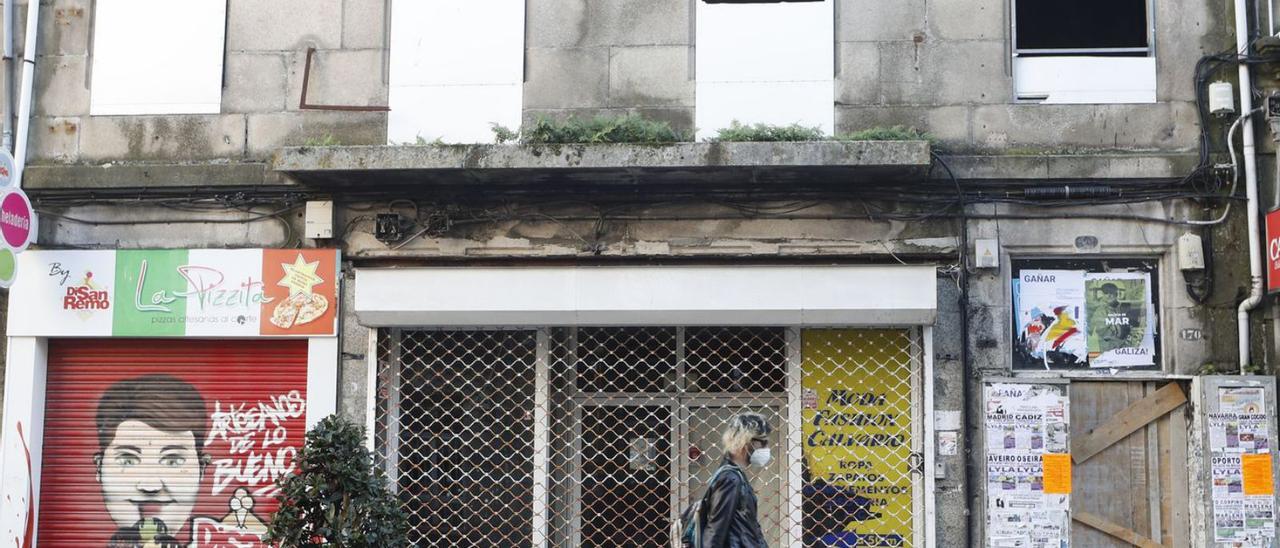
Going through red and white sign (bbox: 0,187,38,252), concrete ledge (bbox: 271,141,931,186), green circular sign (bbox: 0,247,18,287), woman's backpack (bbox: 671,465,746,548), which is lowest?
woman's backpack (bbox: 671,465,746,548)

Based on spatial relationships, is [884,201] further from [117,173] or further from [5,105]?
[5,105]

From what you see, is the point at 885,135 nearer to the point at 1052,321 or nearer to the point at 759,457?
the point at 1052,321

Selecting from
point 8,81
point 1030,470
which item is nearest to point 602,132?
point 1030,470

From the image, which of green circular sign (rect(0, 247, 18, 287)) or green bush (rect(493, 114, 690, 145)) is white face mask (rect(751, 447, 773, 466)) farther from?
green circular sign (rect(0, 247, 18, 287))

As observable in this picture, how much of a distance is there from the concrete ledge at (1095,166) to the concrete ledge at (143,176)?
5306 mm

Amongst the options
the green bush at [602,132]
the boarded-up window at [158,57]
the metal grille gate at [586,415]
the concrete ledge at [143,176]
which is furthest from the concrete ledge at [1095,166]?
the boarded-up window at [158,57]

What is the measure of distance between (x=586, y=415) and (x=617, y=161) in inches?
87.3

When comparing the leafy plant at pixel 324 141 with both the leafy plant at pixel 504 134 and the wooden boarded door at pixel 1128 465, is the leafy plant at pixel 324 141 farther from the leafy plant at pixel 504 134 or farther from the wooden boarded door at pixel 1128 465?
the wooden boarded door at pixel 1128 465

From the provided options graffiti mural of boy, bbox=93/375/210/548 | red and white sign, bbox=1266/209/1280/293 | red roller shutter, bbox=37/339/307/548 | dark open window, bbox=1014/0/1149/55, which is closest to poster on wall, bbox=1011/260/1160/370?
red and white sign, bbox=1266/209/1280/293

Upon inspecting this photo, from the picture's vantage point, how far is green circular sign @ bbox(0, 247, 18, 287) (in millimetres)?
8117

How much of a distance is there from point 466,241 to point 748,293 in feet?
6.89

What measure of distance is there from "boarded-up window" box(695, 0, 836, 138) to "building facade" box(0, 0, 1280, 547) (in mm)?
26

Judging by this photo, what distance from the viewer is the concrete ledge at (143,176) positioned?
28.1ft

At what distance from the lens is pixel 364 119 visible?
8.61 meters
